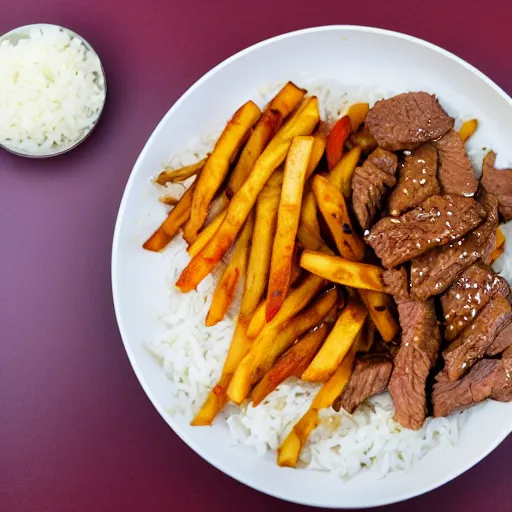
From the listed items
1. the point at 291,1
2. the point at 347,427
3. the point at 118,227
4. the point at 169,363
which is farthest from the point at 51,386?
the point at 291,1

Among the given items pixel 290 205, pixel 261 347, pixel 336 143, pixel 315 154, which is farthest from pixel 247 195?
pixel 261 347

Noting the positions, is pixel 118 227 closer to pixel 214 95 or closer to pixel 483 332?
pixel 214 95

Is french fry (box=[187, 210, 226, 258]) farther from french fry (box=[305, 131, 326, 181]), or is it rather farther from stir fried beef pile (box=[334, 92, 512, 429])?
stir fried beef pile (box=[334, 92, 512, 429])

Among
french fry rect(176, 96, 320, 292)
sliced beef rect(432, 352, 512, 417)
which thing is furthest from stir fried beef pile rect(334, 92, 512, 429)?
french fry rect(176, 96, 320, 292)

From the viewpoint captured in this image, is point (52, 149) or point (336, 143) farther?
point (52, 149)

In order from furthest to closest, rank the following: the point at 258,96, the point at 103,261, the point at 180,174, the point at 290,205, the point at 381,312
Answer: the point at 103,261 → the point at 258,96 → the point at 180,174 → the point at 381,312 → the point at 290,205

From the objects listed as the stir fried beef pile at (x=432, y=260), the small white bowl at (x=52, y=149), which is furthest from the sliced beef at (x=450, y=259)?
the small white bowl at (x=52, y=149)

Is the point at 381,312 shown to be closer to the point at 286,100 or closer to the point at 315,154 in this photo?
the point at 315,154
